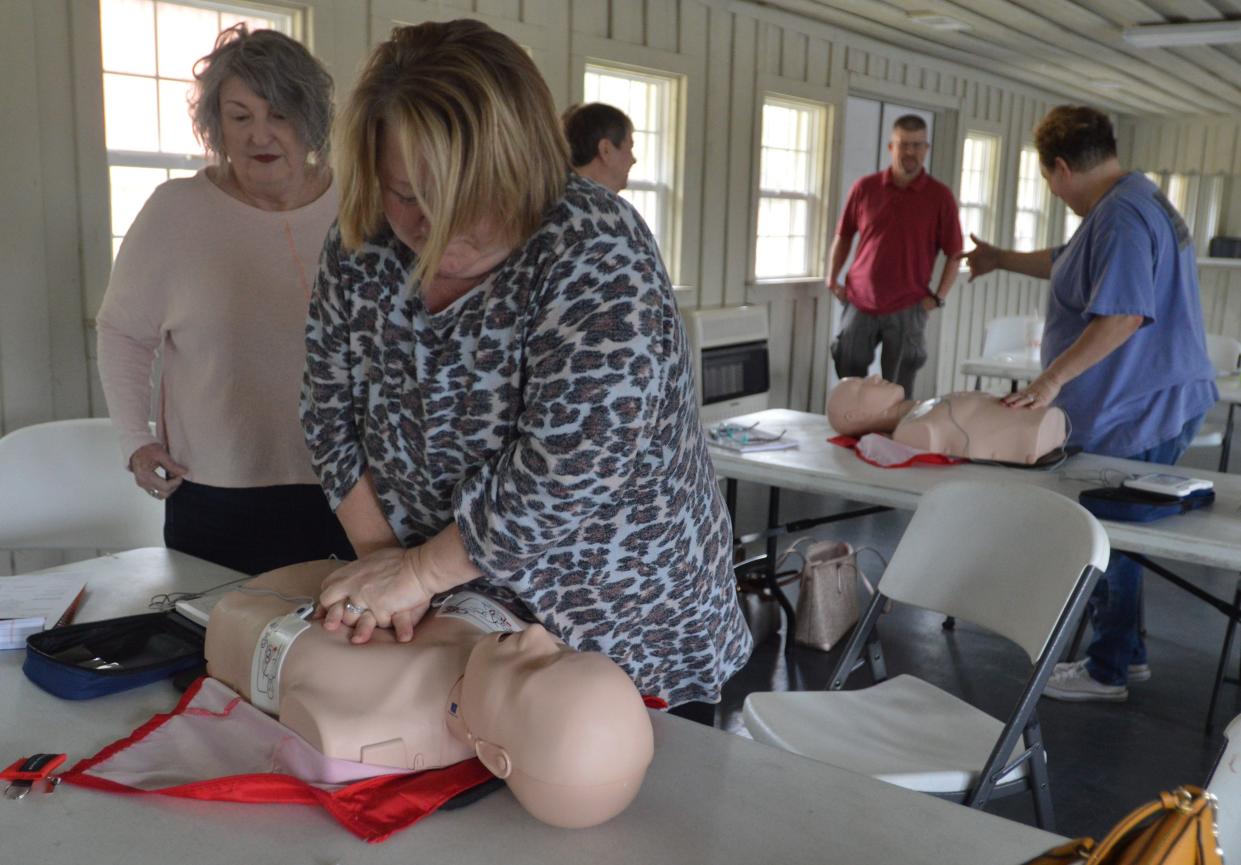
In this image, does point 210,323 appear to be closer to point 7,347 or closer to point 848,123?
point 7,347

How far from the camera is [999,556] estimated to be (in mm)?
2078

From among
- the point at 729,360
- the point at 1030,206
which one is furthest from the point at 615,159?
the point at 1030,206

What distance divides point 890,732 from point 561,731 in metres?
1.24

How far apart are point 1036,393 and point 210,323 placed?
221 centimetres

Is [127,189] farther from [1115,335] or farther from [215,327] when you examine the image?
[1115,335]

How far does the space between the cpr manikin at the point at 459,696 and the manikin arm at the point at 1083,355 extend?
86.6 inches

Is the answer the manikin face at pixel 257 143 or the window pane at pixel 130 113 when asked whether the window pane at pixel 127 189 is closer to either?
the window pane at pixel 130 113

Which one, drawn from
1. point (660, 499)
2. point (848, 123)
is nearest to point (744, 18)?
point (848, 123)

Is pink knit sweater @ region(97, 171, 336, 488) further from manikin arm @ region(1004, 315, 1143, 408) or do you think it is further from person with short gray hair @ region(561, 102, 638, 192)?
person with short gray hair @ region(561, 102, 638, 192)

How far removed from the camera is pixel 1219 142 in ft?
39.6

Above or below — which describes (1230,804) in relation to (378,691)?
below

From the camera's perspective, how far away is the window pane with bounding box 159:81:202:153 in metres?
3.84

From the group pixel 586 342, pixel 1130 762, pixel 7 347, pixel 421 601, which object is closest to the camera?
pixel 586 342

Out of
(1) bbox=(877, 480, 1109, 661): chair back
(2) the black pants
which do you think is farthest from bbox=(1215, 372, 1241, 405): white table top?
(2) the black pants
